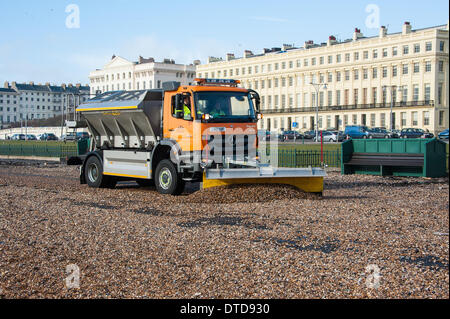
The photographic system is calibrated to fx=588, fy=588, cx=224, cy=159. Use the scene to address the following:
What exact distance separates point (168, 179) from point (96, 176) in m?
4.57

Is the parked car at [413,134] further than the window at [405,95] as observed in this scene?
No

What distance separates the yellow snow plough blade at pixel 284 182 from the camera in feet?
52.5

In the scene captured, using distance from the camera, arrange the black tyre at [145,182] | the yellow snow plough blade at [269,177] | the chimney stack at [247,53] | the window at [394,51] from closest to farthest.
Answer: the yellow snow plough blade at [269,177], the black tyre at [145,182], the window at [394,51], the chimney stack at [247,53]

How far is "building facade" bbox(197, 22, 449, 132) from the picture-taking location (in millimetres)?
92875

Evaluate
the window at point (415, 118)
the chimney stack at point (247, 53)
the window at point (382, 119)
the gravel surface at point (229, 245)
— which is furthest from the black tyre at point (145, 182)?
the chimney stack at point (247, 53)

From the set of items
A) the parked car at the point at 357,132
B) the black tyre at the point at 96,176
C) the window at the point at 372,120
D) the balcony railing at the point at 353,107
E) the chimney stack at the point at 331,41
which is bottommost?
the black tyre at the point at 96,176

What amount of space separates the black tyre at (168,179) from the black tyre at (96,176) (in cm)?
341

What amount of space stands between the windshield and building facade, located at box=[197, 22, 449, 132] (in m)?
72.5

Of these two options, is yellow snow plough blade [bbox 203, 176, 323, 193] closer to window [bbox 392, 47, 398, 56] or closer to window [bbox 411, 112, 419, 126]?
window [bbox 411, 112, 419, 126]

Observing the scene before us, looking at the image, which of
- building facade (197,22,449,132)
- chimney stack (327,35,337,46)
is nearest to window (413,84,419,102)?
building facade (197,22,449,132)

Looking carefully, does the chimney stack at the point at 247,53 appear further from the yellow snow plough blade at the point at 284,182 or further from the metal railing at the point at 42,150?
the yellow snow plough blade at the point at 284,182

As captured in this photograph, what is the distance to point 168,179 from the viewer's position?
17.0 m

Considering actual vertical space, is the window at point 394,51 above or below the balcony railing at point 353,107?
above
